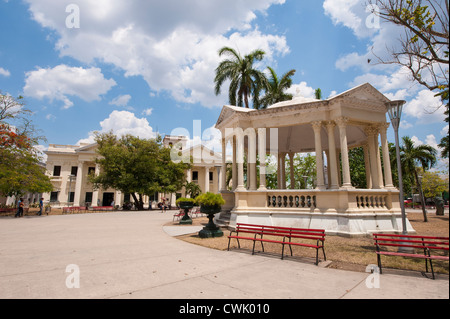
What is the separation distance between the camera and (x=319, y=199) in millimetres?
11523

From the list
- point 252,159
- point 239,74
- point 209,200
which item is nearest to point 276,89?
point 239,74

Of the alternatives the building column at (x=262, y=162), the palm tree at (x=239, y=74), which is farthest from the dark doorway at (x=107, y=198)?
the building column at (x=262, y=162)

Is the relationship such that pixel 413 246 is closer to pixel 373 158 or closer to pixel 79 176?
pixel 373 158

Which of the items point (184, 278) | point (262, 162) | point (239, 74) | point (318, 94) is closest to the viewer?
point (184, 278)

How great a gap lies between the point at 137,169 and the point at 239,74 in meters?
18.5

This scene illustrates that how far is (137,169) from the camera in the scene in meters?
31.9

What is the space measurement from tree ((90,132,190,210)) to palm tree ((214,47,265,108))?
51.2ft

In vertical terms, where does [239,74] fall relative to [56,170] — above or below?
above

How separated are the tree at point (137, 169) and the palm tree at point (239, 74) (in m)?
15.6

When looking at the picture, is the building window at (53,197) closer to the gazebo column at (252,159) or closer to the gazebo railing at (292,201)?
the gazebo column at (252,159)

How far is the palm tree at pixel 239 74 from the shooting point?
73.0 ft

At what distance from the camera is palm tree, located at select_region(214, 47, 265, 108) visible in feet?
73.0

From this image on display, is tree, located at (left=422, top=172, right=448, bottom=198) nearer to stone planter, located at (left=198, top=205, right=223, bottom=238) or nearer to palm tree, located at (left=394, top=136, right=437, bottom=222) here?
palm tree, located at (left=394, top=136, right=437, bottom=222)

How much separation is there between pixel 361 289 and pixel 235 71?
20805 millimetres
